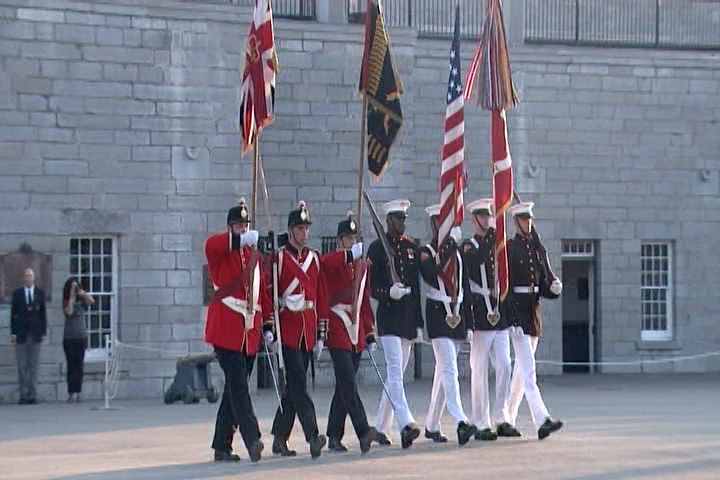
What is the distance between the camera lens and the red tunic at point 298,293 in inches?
580

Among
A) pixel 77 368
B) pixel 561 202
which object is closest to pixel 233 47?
pixel 77 368

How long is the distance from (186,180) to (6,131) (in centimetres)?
285

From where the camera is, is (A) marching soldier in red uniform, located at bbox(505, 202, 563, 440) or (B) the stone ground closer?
(B) the stone ground

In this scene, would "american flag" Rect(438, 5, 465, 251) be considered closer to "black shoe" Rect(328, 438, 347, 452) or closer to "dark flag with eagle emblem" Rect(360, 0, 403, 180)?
"dark flag with eagle emblem" Rect(360, 0, 403, 180)

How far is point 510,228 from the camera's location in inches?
1078

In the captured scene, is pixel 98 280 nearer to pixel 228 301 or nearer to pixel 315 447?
pixel 228 301

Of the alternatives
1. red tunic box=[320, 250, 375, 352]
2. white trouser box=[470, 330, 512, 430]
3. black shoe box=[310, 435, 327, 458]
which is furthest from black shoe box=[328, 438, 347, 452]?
white trouser box=[470, 330, 512, 430]

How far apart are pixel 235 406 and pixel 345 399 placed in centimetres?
121

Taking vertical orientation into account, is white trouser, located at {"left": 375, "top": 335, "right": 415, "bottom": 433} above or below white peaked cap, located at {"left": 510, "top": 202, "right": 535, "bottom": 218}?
below

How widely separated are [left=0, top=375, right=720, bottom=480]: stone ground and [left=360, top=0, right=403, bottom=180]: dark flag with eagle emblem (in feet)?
9.88

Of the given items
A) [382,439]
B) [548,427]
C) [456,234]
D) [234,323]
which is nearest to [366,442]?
[382,439]

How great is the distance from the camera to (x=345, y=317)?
15273 millimetres

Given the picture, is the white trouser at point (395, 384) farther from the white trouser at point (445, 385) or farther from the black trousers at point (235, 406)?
the black trousers at point (235, 406)

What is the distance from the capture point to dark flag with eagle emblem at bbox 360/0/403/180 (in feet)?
52.4
